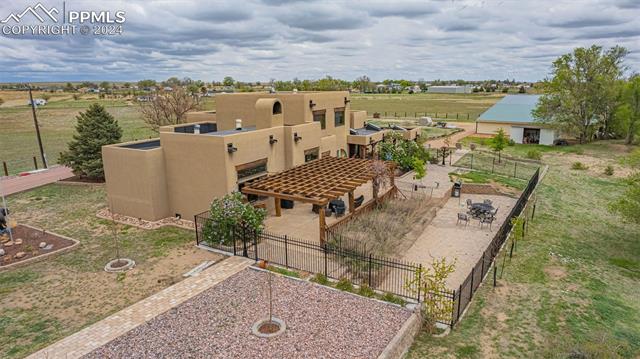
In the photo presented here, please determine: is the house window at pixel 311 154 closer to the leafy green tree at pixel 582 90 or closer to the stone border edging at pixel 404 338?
the stone border edging at pixel 404 338

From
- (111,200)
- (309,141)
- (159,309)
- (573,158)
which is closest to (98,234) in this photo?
(111,200)

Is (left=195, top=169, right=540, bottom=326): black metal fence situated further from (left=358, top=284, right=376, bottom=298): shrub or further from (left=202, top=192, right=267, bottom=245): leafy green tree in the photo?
(left=358, top=284, right=376, bottom=298): shrub

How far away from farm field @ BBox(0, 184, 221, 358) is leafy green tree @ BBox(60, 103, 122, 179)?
6.92 meters

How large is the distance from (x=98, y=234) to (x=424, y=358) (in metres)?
15.4

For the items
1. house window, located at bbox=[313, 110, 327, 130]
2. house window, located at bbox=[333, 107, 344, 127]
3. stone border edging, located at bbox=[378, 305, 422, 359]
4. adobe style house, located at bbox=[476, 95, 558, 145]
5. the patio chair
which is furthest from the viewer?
adobe style house, located at bbox=[476, 95, 558, 145]

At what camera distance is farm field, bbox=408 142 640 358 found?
34.8 ft

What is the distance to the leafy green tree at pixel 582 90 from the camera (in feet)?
152

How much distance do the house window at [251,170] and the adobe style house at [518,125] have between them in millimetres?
39473

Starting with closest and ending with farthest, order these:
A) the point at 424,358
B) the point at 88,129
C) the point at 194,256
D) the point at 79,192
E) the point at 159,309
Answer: the point at 424,358, the point at 159,309, the point at 194,256, the point at 79,192, the point at 88,129

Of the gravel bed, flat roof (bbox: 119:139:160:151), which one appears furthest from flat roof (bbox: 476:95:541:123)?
the gravel bed

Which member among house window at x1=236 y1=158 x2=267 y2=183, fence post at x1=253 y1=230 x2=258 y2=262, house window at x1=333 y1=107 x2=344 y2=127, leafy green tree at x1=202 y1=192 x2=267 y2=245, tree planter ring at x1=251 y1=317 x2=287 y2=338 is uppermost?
house window at x1=333 y1=107 x2=344 y2=127

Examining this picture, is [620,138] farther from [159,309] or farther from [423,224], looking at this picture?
[159,309]

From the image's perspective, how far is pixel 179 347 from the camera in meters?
10.3

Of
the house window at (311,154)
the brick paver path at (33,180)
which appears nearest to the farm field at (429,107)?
the house window at (311,154)
